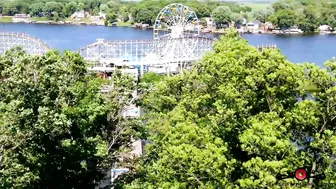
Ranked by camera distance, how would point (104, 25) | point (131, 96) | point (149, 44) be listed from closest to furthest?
point (131, 96) < point (149, 44) < point (104, 25)

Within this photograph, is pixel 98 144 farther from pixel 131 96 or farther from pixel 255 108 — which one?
pixel 255 108

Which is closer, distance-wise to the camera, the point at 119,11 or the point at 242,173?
the point at 242,173

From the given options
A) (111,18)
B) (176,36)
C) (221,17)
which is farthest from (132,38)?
(176,36)

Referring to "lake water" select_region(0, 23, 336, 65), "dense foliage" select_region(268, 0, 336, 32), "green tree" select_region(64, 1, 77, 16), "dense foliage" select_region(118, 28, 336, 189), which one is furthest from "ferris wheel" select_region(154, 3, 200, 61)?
"green tree" select_region(64, 1, 77, 16)

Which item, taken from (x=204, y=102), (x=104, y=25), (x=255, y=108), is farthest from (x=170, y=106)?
(x=104, y=25)

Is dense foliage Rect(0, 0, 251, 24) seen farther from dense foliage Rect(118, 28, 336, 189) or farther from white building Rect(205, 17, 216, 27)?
dense foliage Rect(118, 28, 336, 189)

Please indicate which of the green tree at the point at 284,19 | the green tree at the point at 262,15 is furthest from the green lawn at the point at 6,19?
the green tree at the point at 284,19

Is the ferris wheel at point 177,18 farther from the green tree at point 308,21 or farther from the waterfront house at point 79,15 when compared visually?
the waterfront house at point 79,15
